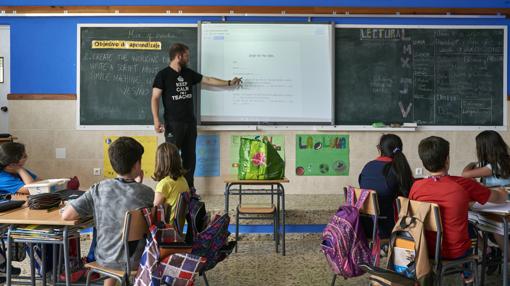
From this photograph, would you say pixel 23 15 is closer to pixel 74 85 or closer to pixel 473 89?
pixel 74 85

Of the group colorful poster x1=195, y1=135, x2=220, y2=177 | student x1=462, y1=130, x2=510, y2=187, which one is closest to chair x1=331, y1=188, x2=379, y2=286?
student x1=462, y1=130, x2=510, y2=187

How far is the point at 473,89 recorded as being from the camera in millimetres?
5555

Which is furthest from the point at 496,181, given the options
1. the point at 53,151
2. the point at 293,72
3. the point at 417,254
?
the point at 53,151

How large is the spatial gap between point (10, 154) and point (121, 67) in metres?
2.42

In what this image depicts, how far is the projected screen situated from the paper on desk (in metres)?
2.77

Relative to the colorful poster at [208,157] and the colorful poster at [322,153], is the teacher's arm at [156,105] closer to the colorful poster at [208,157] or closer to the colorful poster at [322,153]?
the colorful poster at [208,157]

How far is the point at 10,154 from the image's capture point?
10.4 ft

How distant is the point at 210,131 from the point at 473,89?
3.09m

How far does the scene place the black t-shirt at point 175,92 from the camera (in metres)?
5.05

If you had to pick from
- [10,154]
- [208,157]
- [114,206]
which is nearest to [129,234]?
[114,206]

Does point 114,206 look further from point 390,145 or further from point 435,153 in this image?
point 390,145

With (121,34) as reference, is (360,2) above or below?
above

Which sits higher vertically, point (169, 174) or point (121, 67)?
point (121, 67)

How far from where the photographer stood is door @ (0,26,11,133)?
547cm
